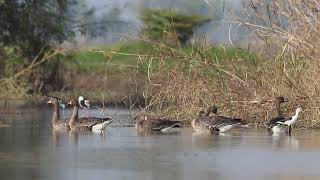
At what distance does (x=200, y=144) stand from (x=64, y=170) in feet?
11.8

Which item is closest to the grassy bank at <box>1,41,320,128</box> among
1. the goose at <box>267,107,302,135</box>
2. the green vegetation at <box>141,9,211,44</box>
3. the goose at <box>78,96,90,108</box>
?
the goose at <box>267,107,302,135</box>

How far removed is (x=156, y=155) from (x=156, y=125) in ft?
13.8

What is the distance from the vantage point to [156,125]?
1747 cm

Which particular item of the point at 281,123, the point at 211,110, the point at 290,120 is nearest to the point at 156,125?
the point at 211,110

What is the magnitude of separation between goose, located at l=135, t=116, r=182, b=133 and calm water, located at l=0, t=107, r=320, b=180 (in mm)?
255

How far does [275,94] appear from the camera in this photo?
18.2 m

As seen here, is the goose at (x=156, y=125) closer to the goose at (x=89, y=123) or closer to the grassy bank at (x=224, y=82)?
the goose at (x=89, y=123)

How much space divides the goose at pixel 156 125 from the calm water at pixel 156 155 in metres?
0.25

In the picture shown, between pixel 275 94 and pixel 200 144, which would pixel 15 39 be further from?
pixel 200 144

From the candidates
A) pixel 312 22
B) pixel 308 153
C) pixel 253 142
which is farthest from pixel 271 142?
pixel 312 22

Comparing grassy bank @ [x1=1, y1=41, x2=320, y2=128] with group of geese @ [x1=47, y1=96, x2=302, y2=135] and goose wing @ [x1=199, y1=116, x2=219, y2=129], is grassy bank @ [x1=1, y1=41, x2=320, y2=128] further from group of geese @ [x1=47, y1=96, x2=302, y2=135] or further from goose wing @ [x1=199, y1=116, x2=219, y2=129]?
goose wing @ [x1=199, y1=116, x2=219, y2=129]

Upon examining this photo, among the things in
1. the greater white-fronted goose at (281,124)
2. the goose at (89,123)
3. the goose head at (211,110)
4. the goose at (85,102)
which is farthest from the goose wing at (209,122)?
the goose at (85,102)

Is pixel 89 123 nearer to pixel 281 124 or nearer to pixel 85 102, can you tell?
pixel 85 102

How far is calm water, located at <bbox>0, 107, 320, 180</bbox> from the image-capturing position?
1146 centimetres
